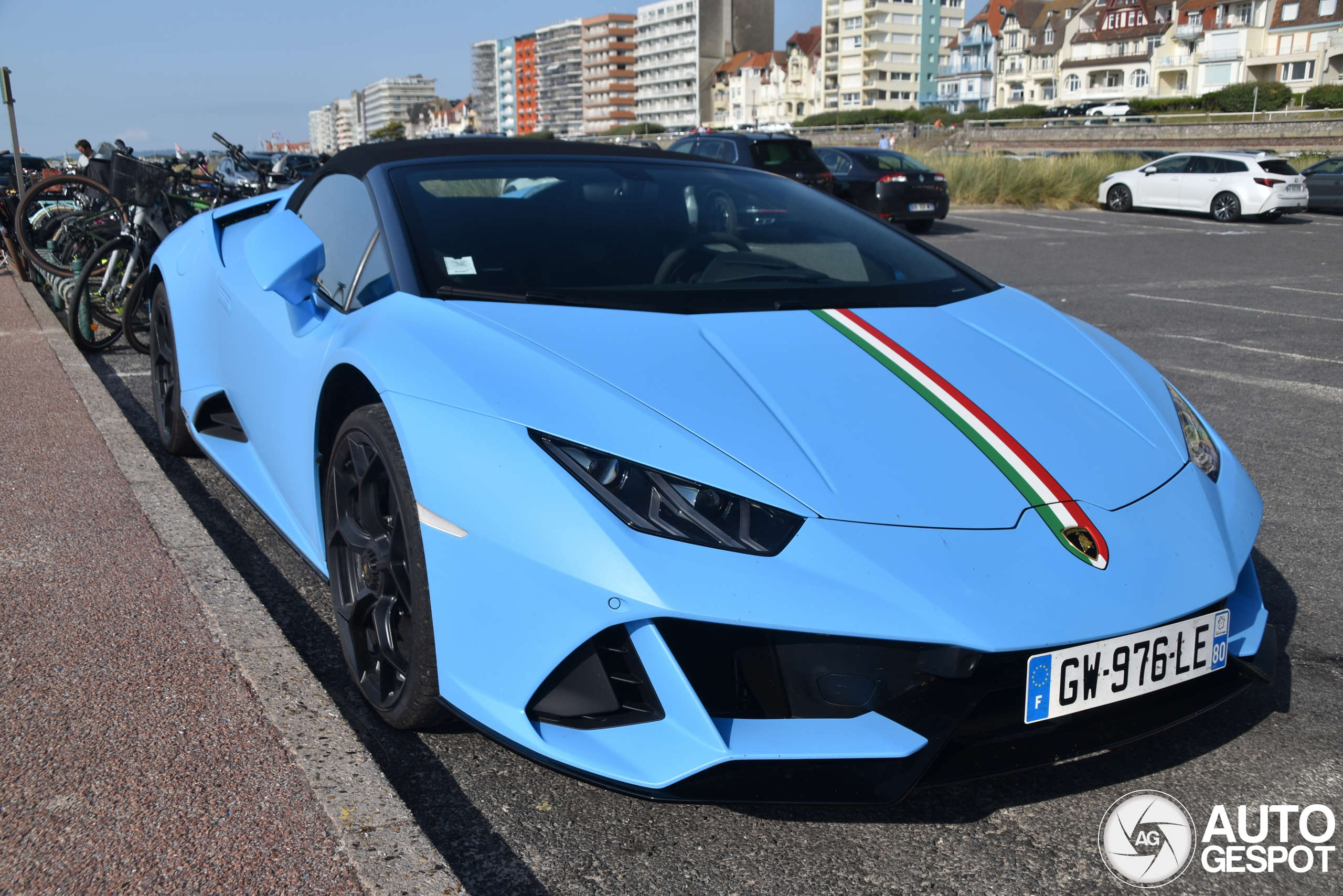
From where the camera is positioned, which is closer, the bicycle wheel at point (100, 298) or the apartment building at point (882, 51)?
the bicycle wheel at point (100, 298)

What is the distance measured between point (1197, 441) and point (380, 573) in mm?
1811

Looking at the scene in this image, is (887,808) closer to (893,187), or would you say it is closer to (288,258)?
(288,258)

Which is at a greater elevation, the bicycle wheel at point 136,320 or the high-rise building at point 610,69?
the high-rise building at point 610,69

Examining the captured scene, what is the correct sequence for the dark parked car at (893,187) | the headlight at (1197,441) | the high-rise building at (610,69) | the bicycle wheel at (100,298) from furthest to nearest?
the high-rise building at (610,69), the dark parked car at (893,187), the bicycle wheel at (100,298), the headlight at (1197,441)

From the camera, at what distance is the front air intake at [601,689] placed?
5.75 feet

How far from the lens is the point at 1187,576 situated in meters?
1.89

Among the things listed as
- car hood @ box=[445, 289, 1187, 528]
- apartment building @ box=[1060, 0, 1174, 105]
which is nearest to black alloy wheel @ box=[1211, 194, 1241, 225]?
car hood @ box=[445, 289, 1187, 528]

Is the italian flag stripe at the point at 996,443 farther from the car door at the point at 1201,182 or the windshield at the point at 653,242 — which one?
the car door at the point at 1201,182

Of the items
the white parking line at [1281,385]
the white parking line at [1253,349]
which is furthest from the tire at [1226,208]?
the white parking line at [1281,385]

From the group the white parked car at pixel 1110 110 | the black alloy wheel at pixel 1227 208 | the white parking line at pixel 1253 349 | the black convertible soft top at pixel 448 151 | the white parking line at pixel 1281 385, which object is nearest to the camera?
the black convertible soft top at pixel 448 151

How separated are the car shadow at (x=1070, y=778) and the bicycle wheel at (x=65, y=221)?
7331mm

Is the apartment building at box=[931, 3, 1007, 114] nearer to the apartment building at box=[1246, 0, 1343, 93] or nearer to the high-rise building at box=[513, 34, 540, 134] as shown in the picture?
the apartment building at box=[1246, 0, 1343, 93]

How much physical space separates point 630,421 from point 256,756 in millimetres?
949

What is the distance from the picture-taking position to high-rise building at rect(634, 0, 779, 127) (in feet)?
474
